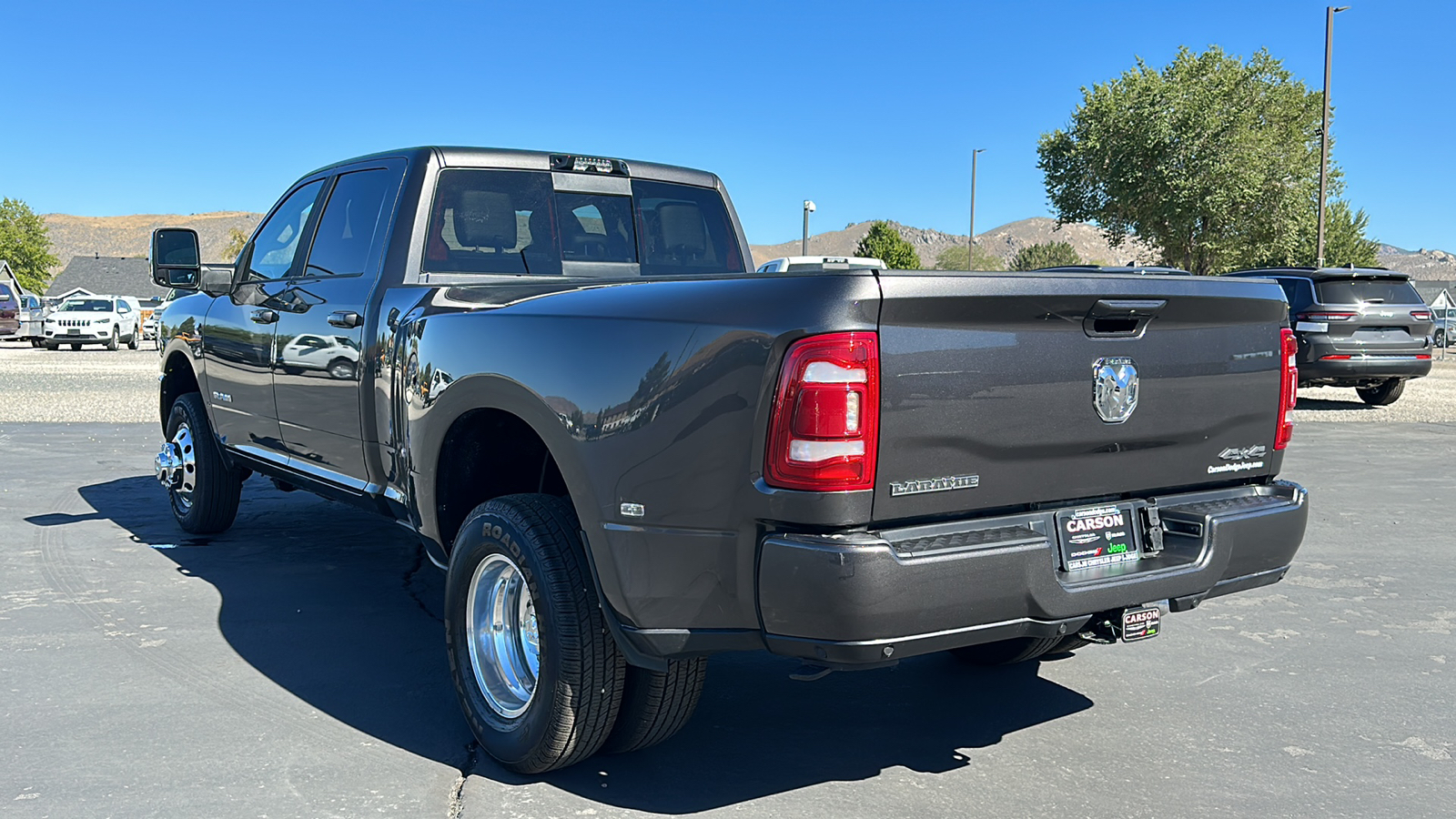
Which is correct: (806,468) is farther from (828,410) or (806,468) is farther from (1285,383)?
(1285,383)

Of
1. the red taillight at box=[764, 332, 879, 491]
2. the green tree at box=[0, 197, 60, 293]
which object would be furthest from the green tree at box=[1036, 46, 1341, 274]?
the green tree at box=[0, 197, 60, 293]

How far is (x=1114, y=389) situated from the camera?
326 centimetres

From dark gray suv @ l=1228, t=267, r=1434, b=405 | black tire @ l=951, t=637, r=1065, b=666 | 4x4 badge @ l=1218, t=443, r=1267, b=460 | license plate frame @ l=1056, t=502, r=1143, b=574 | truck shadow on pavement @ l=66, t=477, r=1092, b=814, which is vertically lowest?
truck shadow on pavement @ l=66, t=477, r=1092, b=814

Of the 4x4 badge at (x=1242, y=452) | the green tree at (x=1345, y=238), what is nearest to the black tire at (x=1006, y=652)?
the 4x4 badge at (x=1242, y=452)

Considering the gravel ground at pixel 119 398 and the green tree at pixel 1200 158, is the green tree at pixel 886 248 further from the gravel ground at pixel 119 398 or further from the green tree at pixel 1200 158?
the gravel ground at pixel 119 398

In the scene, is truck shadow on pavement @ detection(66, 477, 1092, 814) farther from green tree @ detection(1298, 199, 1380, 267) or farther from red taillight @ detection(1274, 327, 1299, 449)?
green tree @ detection(1298, 199, 1380, 267)

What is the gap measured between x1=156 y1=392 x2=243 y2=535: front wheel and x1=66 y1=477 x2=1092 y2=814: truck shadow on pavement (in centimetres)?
46

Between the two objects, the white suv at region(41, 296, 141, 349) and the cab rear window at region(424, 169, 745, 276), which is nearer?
the cab rear window at region(424, 169, 745, 276)

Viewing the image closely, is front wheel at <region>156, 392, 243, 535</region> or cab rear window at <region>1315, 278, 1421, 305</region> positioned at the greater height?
cab rear window at <region>1315, 278, 1421, 305</region>

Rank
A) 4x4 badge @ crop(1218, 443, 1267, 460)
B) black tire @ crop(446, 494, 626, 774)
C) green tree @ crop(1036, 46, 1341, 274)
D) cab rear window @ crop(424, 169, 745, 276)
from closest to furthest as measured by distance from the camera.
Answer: black tire @ crop(446, 494, 626, 774) < 4x4 badge @ crop(1218, 443, 1267, 460) < cab rear window @ crop(424, 169, 745, 276) < green tree @ crop(1036, 46, 1341, 274)

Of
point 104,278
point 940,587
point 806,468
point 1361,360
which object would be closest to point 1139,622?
point 940,587

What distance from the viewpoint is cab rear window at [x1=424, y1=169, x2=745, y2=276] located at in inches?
196

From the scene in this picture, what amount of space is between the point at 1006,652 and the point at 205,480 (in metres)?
4.52

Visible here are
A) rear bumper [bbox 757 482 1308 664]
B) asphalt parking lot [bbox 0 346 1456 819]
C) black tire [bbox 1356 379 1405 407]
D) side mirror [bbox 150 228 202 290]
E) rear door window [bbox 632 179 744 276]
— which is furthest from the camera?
black tire [bbox 1356 379 1405 407]
